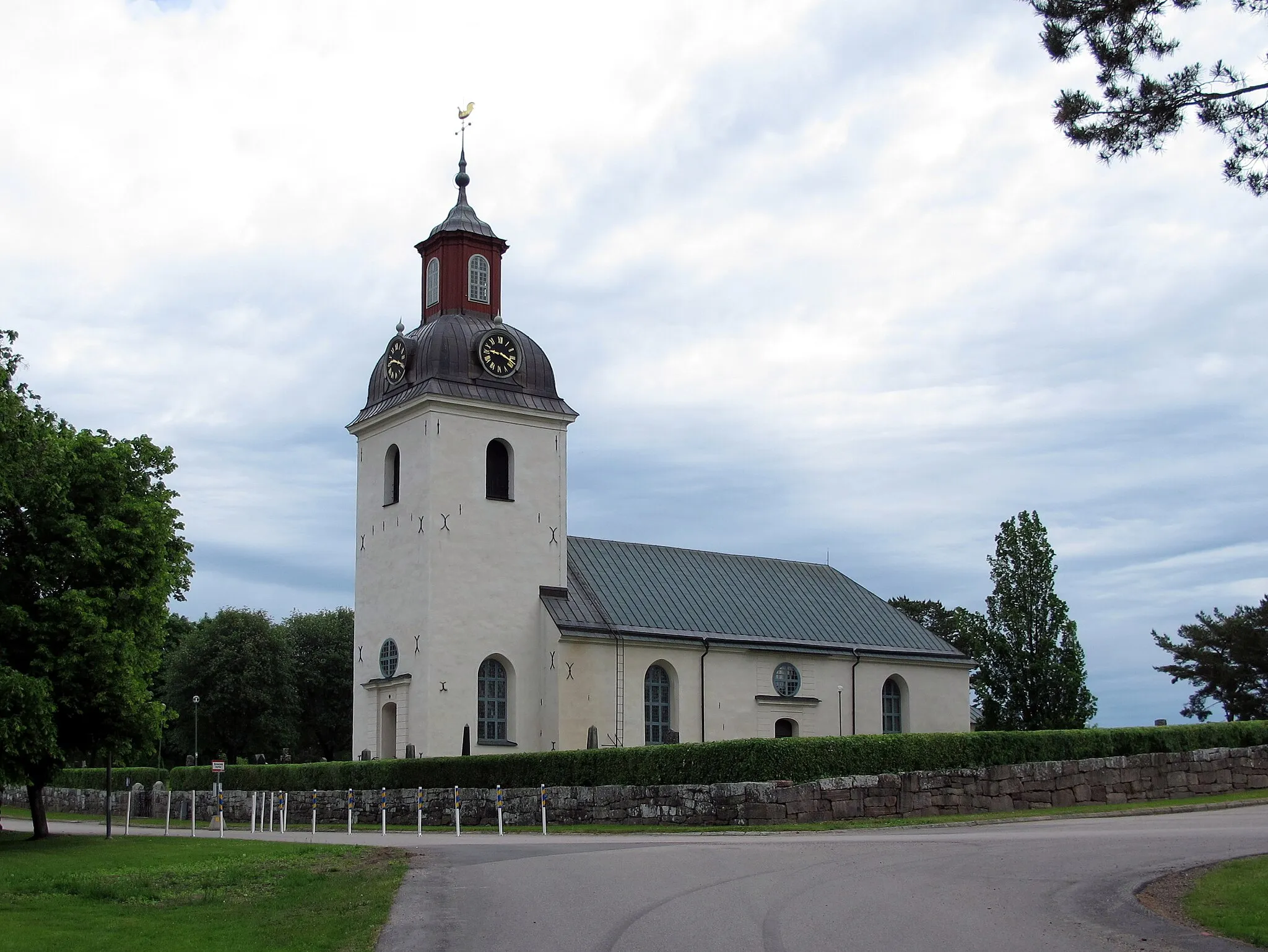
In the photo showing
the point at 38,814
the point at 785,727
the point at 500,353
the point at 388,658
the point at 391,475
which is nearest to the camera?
the point at 38,814

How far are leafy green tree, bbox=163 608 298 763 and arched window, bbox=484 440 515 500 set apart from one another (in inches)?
1112

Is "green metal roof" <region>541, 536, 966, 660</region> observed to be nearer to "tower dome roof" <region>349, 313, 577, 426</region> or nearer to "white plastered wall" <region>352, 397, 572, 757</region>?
"white plastered wall" <region>352, 397, 572, 757</region>

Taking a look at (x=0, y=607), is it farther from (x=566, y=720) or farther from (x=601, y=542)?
(x=601, y=542)

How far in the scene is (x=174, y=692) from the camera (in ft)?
217

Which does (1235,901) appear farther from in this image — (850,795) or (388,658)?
(388,658)

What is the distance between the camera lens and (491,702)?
131 feet

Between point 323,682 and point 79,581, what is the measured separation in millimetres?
45540

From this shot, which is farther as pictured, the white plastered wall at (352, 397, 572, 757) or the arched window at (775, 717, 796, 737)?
the arched window at (775, 717, 796, 737)

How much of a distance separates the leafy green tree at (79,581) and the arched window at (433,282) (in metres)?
16.7

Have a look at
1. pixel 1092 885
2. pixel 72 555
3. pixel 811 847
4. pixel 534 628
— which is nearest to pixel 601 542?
pixel 534 628

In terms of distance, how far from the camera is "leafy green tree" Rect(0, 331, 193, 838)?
24578mm

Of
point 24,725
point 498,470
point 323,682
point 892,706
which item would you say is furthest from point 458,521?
point 323,682

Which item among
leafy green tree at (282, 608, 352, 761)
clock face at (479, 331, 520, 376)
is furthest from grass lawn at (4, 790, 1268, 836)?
leafy green tree at (282, 608, 352, 761)

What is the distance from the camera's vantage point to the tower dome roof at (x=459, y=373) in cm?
4106
